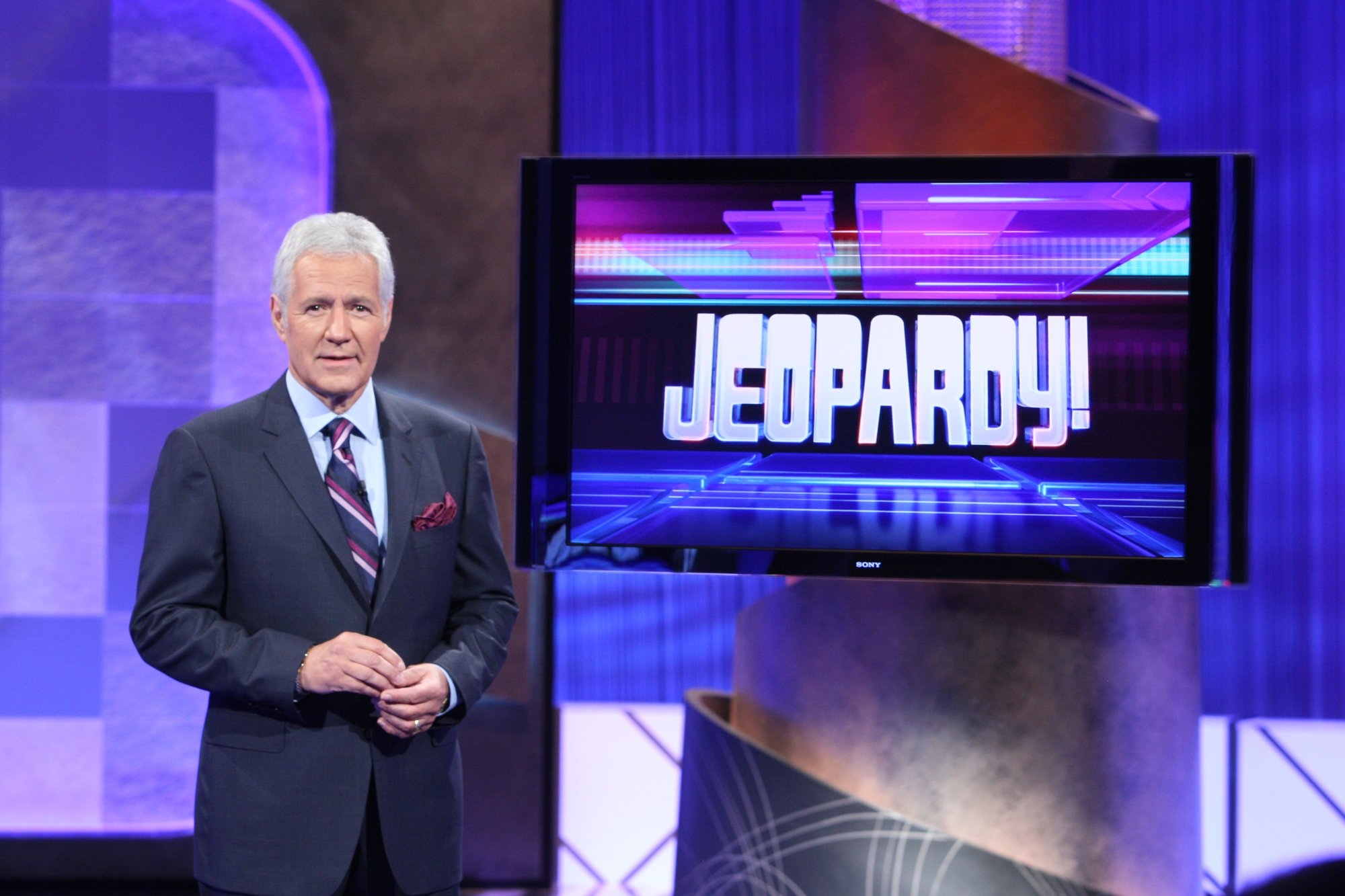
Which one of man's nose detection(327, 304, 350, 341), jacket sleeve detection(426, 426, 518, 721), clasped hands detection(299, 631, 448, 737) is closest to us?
clasped hands detection(299, 631, 448, 737)

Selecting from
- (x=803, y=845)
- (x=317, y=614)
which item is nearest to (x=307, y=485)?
(x=317, y=614)

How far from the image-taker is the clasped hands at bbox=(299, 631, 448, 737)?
164 cm

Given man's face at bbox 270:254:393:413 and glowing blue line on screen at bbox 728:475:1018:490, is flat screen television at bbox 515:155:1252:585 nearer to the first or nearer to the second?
glowing blue line on screen at bbox 728:475:1018:490

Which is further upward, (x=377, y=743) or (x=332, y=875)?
(x=377, y=743)

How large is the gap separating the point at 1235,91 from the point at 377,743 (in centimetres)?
329

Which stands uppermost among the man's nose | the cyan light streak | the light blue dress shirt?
the cyan light streak

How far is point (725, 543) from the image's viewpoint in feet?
7.82

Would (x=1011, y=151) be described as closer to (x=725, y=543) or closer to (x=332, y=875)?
(x=725, y=543)

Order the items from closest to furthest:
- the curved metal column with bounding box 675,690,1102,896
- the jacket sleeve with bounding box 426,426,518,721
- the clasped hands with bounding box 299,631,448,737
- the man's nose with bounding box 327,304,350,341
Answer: the clasped hands with bounding box 299,631,448,737
the man's nose with bounding box 327,304,350,341
the jacket sleeve with bounding box 426,426,518,721
the curved metal column with bounding box 675,690,1102,896

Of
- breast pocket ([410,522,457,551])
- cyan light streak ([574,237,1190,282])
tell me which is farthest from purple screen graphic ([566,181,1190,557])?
breast pocket ([410,522,457,551])

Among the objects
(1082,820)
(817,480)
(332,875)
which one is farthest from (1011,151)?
(332,875)

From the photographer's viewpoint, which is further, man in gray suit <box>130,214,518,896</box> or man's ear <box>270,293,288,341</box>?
man's ear <box>270,293,288,341</box>

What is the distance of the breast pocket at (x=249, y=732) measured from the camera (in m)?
1.71

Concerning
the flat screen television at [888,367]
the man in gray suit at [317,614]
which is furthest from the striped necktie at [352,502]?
the flat screen television at [888,367]
